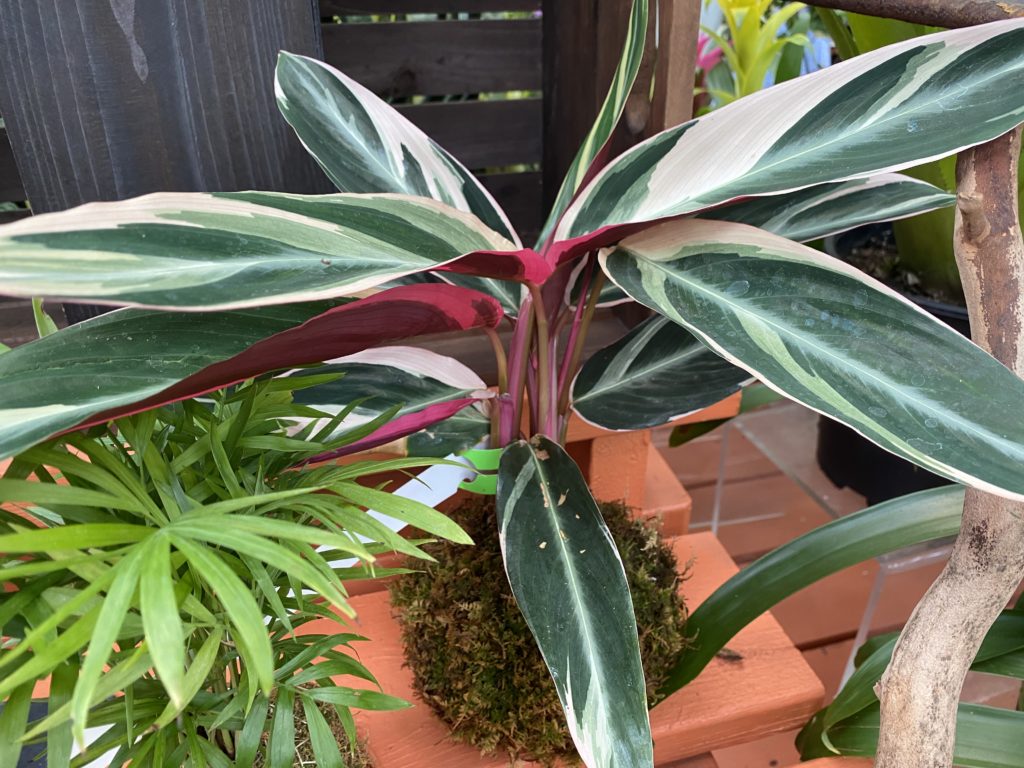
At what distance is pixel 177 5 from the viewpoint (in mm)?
577

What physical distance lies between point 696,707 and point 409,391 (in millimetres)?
399

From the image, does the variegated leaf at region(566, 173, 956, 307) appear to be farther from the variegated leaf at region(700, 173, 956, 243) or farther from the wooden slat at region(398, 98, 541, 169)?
the wooden slat at region(398, 98, 541, 169)

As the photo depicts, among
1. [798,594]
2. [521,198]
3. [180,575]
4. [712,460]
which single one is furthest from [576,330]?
[712,460]

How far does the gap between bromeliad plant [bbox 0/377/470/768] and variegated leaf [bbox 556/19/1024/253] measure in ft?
0.75

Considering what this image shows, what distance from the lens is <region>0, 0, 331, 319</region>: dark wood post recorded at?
56cm

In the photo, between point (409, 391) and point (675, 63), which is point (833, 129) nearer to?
point (675, 63)

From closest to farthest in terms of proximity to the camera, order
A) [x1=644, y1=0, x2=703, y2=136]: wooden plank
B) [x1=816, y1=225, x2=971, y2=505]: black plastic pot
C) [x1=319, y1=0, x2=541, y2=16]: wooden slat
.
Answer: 1. [x1=644, y1=0, x2=703, y2=136]: wooden plank
2. [x1=319, y1=0, x2=541, y2=16]: wooden slat
3. [x1=816, y1=225, x2=971, y2=505]: black plastic pot

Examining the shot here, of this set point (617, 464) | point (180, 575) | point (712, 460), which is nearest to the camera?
point (180, 575)

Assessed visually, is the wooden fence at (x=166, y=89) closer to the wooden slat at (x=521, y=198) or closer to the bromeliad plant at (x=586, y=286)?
the bromeliad plant at (x=586, y=286)

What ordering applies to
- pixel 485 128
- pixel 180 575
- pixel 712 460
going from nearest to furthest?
pixel 180 575
pixel 485 128
pixel 712 460

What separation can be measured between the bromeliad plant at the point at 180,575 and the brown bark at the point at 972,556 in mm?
309

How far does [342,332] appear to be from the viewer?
15.5 inches

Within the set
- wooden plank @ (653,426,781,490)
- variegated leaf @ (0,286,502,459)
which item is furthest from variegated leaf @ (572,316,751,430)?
wooden plank @ (653,426,781,490)

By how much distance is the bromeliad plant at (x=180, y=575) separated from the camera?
0.28 m
